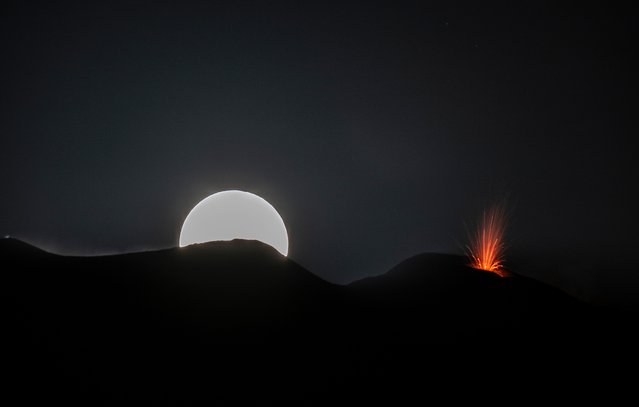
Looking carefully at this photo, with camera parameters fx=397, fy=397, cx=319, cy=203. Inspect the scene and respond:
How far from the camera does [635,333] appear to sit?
801 inches

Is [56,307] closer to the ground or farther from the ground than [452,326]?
farther from the ground

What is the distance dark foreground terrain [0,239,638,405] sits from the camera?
32.6ft

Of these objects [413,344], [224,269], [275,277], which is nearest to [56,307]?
[224,269]

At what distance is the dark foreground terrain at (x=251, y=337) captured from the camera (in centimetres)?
994

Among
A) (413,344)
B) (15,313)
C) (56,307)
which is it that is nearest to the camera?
(15,313)

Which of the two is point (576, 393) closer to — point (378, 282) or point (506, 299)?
point (506, 299)

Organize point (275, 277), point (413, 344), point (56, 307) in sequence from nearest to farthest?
1. point (56, 307)
2. point (413, 344)
3. point (275, 277)

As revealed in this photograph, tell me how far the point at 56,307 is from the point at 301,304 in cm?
761

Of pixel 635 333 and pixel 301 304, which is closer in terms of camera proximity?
pixel 301 304

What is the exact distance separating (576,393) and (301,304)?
9.79 metres

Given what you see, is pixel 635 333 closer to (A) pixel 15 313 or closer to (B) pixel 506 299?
(B) pixel 506 299

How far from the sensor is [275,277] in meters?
15.6

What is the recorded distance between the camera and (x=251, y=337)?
41.0 feet

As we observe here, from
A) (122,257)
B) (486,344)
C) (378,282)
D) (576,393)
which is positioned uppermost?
(122,257)
